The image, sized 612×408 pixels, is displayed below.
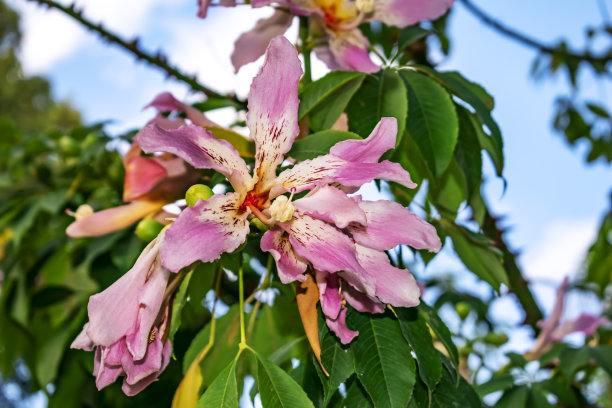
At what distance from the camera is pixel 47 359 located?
1236mm

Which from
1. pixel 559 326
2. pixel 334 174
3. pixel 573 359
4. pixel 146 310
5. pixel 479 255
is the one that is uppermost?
pixel 334 174

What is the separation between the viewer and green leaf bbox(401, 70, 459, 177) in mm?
718

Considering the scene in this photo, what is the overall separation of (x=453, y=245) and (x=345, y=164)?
12.8 inches

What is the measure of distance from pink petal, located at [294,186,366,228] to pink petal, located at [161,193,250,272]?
2.2 inches

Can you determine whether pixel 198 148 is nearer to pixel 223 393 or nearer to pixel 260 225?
pixel 260 225

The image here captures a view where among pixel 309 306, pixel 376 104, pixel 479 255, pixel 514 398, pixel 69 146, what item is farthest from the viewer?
pixel 69 146

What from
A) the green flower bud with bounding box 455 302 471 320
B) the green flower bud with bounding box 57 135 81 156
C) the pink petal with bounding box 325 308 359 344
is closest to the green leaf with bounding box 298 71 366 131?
the pink petal with bounding box 325 308 359 344

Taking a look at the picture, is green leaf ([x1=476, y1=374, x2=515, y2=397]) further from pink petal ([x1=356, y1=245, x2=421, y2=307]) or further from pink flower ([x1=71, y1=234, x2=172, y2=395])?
pink flower ([x1=71, y1=234, x2=172, y2=395])

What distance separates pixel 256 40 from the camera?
87 centimetres

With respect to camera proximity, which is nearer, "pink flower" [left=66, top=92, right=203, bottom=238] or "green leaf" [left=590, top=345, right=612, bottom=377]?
"pink flower" [left=66, top=92, right=203, bottom=238]

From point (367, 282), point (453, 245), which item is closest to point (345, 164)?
point (367, 282)

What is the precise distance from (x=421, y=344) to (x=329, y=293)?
125 millimetres

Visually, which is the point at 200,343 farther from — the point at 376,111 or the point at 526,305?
the point at 526,305

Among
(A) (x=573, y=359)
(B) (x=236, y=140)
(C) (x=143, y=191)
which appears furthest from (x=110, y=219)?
(A) (x=573, y=359)
